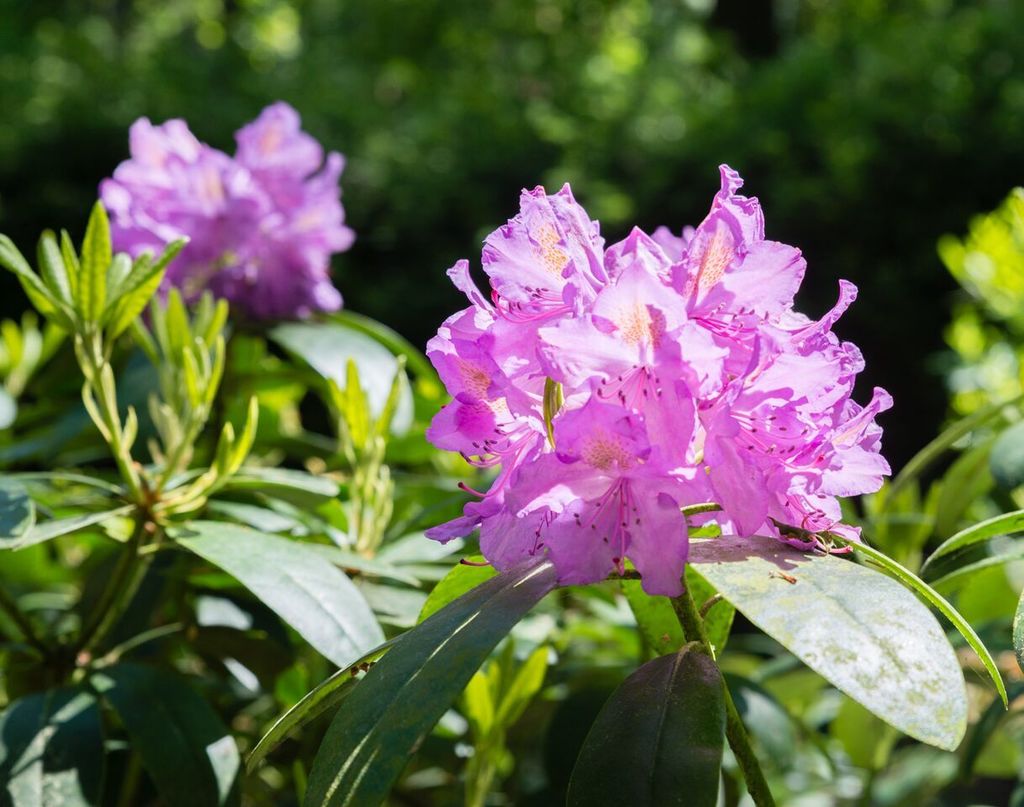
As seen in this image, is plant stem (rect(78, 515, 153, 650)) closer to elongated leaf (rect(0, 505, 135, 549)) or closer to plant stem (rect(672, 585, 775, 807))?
elongated leaf (rect(0, 505, 135, 549))

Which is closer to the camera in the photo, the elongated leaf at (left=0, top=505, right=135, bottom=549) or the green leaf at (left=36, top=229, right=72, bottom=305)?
the elongated leaf at (left=0, top=505, right=135, bottom=549)

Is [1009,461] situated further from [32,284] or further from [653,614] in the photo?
[32,284]

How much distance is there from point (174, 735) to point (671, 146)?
4931 mm

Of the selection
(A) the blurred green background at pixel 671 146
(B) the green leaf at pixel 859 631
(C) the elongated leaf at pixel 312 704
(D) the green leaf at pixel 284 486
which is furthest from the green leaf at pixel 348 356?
(A) the blurred green background at pixel 671 146

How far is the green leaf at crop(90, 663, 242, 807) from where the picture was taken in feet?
3.09

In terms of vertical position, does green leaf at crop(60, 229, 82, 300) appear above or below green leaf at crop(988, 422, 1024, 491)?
above

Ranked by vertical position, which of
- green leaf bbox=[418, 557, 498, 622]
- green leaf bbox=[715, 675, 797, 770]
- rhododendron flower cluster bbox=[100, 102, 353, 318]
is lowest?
green leaf bbox=[715, 675, 797, 770]

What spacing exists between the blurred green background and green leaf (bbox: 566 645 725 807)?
396 cm

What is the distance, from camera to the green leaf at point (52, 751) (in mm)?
908

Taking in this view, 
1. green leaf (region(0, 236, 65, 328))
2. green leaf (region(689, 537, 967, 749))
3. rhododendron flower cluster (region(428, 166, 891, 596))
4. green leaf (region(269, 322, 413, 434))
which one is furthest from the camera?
green leaf (region(269, 322, 413, 434))

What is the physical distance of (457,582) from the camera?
2.79 ft

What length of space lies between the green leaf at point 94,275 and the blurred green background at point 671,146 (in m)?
3.67

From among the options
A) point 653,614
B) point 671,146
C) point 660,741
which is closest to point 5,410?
point 653,614

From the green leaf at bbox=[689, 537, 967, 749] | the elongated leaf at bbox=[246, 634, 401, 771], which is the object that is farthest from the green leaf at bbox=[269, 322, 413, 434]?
the green leaf at bbox=[689, 537, 967, 749]
